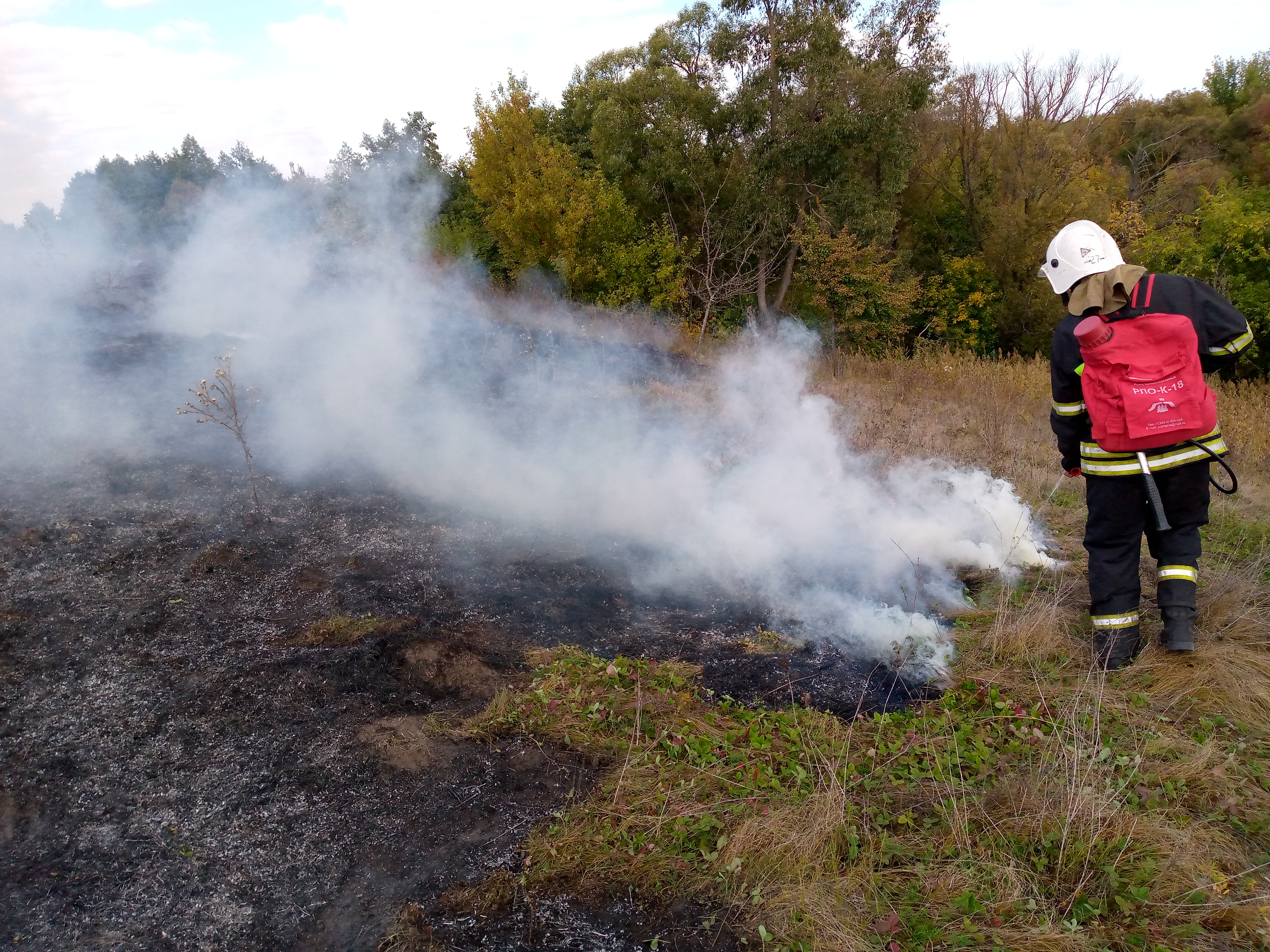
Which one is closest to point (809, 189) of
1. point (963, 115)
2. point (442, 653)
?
point (963, 115)

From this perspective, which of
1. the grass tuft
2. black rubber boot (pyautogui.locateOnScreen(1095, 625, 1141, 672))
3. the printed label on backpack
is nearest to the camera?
the printed label on backpack

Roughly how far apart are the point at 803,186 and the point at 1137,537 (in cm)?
1614

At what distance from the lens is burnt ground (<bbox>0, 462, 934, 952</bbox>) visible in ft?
8.57

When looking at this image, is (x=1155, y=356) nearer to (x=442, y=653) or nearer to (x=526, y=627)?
(x=526, y=627)

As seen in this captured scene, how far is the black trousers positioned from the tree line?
12826 millimetres

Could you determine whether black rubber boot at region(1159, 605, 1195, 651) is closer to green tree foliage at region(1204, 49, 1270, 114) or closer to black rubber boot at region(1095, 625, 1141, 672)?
black rubber boot at region(1095, 625, 1141, 672)

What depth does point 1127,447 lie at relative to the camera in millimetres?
3520

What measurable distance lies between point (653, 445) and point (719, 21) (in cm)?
1577

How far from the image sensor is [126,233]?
12734mm

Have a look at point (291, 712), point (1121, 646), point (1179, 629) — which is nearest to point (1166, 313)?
point (1179, 629)

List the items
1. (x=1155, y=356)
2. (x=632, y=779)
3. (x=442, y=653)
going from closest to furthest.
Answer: (x=632, y=779)
(x=1155, y=356)
(x=442, y=653)

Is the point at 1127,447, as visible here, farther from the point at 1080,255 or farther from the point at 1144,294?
the point at 1080,255

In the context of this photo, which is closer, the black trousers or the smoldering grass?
the smoldering grass

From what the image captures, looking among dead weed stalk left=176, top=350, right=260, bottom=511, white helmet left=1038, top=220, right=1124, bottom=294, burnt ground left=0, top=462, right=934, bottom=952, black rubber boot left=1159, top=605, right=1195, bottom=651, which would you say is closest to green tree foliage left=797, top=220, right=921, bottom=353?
dead weed stalk left=176, top=350, right=260, bottom=511
